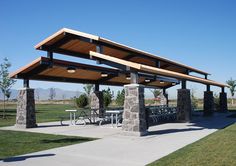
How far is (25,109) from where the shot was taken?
46.5 ft

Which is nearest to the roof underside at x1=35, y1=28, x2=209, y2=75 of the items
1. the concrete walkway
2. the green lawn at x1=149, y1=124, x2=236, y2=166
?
the concrete walkway

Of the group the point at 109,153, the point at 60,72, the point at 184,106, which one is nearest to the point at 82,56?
the point at 60,72

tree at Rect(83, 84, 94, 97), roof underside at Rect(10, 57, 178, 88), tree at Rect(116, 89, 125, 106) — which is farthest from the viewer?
tree at Rect(83, 84, 94, 97)

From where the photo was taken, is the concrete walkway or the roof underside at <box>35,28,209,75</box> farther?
the roof underside at <box>35,28,209,75</box>

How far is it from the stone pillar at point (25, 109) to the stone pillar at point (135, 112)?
548 cm

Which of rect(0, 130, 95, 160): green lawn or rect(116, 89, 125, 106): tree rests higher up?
rect(116, 89, 125, 106): tree

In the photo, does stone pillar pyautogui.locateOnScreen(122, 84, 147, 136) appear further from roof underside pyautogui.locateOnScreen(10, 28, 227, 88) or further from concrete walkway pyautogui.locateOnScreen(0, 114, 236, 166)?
roof underside pyautogui.locateOnScreen(10, 28, 227, 88)

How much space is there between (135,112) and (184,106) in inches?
255

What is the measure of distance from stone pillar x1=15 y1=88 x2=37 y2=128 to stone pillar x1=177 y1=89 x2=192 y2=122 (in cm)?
789

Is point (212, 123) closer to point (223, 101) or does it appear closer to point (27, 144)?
point (27, 144)

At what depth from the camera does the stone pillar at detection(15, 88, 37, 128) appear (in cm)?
1411

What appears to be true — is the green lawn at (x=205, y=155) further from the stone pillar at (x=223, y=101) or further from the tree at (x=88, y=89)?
the tree at (x=88, y=89)

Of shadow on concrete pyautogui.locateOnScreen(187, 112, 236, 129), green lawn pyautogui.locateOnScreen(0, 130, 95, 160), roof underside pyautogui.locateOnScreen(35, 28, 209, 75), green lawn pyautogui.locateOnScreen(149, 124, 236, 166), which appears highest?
roof underside pyautogui.locateOnScreen(35, 28, 209, 75)

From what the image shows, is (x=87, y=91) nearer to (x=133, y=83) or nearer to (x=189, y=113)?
(x=189, y=113)
